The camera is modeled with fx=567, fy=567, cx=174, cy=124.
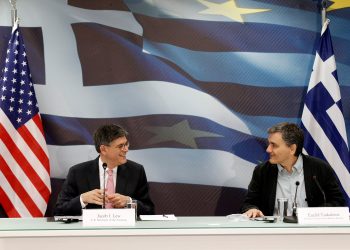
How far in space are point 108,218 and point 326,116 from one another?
256 cm

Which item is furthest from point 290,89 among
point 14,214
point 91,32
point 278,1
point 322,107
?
point 14,214

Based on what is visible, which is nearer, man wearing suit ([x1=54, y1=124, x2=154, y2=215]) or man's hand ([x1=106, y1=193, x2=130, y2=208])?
man's hand ([x1=106, y1=193, x2=130, y2=208])

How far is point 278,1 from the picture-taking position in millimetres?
5152

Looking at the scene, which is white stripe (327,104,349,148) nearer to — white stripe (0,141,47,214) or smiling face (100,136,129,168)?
smiling face (100,136,129,168)

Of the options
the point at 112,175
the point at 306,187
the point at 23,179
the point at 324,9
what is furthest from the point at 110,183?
the point at 324,9

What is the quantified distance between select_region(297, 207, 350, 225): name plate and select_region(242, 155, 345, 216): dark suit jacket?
2.72 ft

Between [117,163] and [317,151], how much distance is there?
1.79 meters

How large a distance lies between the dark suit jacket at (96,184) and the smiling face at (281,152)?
973mm

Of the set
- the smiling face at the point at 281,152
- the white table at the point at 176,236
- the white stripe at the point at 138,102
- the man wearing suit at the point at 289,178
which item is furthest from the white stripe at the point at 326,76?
the white table at the point at 176,236

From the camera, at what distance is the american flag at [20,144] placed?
15.2 ft

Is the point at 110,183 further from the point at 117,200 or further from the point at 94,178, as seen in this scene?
the point at 117,200

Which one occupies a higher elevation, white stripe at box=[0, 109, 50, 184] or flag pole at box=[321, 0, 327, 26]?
flag pole at box=[321, 0, 327, 26]

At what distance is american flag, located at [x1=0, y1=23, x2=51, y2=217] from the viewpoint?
15.2 feet

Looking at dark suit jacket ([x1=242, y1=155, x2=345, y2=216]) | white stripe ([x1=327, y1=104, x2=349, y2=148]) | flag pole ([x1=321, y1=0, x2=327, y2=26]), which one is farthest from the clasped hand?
flag pole ([x1=321, y1=0, x2=327, y2=26])
